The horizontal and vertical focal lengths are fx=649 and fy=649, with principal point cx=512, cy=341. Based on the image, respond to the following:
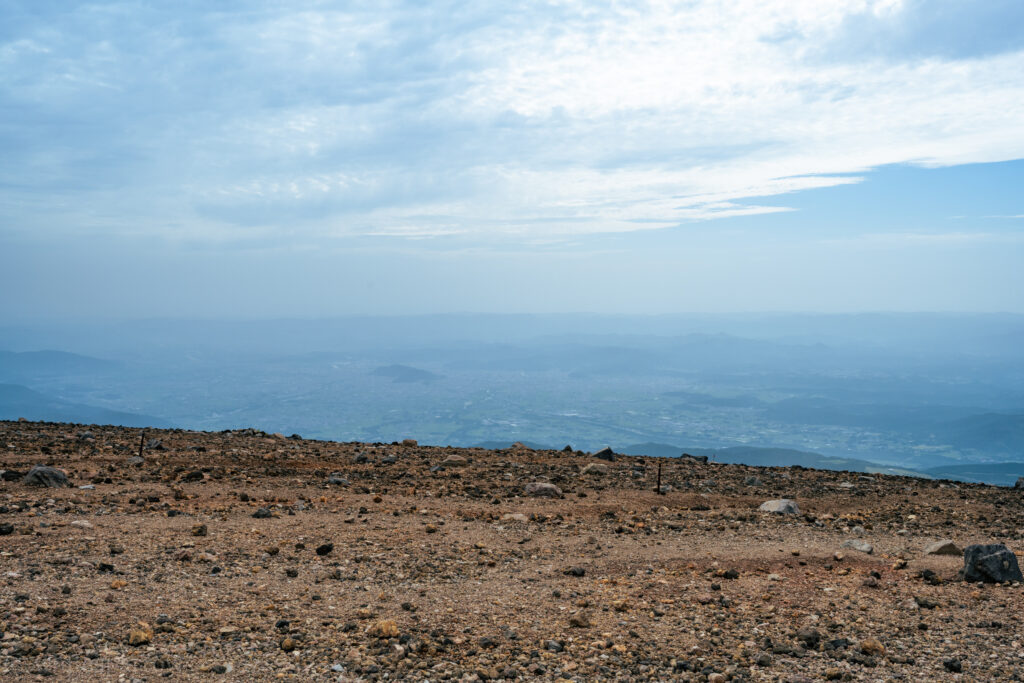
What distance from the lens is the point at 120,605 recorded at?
8.93m

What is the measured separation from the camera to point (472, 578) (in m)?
10.9

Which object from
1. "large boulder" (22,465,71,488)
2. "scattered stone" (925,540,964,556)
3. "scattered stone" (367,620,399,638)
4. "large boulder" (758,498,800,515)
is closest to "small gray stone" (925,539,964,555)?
"scattered stone" (925,540,964,556)

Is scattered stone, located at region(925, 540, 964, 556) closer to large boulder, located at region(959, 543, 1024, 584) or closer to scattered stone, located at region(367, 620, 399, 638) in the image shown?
large boulder, located at region(959, 543, 1024, 584)

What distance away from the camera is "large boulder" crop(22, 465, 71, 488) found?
14456mm

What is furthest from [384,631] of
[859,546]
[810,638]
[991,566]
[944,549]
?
[944,549]

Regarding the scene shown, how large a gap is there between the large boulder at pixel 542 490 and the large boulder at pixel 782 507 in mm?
5043

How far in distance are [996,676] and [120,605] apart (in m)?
11.5

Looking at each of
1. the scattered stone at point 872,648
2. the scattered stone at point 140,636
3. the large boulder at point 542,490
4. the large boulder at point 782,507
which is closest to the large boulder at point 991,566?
the scattered stone at point 872,648

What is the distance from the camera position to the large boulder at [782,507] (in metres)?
15.6

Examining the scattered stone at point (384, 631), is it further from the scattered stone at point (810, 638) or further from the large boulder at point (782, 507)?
the large boulder at point (782, 507)

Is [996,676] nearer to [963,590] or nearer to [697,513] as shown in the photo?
[963,590]

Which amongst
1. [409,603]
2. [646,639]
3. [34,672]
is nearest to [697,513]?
[646,639]

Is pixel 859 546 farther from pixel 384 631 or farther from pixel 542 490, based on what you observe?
pixel 384 631

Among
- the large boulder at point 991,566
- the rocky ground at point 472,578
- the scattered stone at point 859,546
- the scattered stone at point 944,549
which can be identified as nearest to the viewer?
the rocky ground at point 472,578
